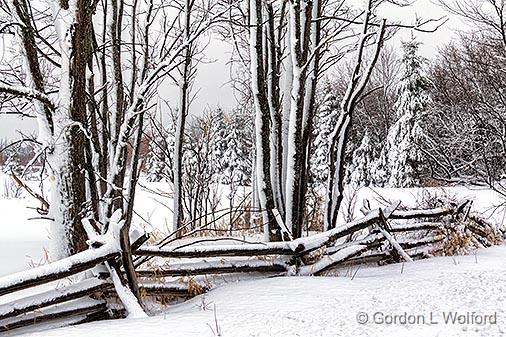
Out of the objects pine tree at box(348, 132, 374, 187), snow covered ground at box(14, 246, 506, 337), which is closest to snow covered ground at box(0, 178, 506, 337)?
snow covered ground at box(14, 246, 506, 337)

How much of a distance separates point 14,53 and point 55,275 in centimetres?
291

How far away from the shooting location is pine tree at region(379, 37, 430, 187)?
31688 millimetres

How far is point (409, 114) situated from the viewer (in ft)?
104

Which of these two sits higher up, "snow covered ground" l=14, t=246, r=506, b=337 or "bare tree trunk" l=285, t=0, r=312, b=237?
"bare tree trunk" l=285, t=0, r=312, b=237

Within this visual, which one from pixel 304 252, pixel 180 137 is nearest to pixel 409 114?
pixel 180 137

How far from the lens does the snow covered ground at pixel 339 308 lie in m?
2.52

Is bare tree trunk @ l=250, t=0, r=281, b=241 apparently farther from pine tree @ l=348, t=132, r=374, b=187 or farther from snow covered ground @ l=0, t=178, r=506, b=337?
pine tree @ l=348, t=132, r=374, b=187

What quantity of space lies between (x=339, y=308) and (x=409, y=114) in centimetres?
3087

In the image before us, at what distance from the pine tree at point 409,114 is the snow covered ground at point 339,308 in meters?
29.1

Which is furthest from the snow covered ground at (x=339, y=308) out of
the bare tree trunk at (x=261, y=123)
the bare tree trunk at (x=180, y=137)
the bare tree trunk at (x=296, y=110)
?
the bare tree trunk at (x=180, y=137)

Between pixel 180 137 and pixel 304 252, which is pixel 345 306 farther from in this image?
pixel 180 137

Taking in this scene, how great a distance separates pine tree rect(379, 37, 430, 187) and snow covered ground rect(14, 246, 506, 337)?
95.6ft

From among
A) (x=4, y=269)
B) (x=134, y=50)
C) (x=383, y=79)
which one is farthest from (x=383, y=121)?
(x=4, y=269)

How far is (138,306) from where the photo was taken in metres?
3.02
